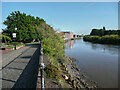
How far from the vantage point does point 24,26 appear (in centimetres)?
2895

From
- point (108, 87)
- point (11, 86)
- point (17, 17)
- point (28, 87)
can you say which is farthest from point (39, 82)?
point (17, 17)

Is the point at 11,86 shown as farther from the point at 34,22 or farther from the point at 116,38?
the point at 116,38

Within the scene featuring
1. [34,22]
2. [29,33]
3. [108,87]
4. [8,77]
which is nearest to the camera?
[8,77]

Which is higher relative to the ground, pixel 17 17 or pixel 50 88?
pixel 17 17

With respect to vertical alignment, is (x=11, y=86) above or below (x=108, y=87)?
above

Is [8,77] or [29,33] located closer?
[8,77]

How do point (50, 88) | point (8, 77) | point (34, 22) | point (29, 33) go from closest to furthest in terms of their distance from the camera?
point (50, 88), point (8, 77), point (29, 33), point (34, 22)

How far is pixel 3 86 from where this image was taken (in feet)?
15.5

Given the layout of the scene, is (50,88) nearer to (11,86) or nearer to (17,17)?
(11,86)

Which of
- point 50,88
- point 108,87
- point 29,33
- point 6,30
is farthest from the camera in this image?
point 29,33

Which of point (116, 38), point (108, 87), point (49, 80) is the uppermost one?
point (116, 38)

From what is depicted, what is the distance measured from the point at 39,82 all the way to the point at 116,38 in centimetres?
4370

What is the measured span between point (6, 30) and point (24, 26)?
5673 mm

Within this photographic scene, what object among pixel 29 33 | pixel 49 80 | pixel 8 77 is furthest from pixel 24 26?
pixel 49 80
